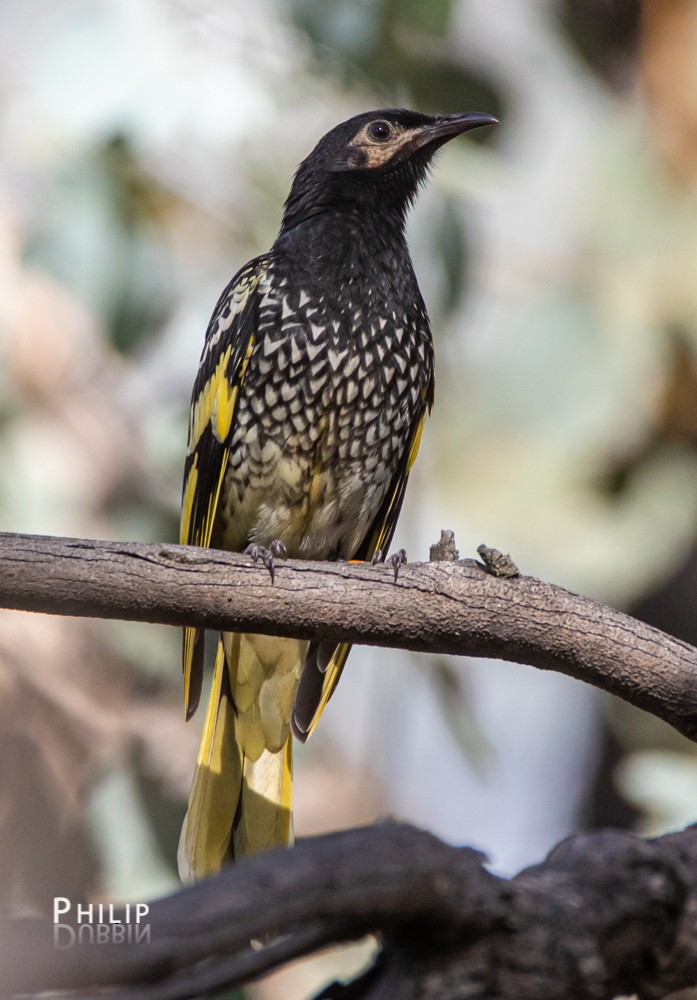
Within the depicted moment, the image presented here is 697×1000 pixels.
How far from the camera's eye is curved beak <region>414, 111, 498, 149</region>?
4.59m

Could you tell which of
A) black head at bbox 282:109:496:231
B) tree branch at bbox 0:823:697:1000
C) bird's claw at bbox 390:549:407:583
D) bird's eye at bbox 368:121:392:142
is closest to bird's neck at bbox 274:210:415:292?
black head at bbox 282:109:496:231

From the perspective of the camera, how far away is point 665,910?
2.11 m

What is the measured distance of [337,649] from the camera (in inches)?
167

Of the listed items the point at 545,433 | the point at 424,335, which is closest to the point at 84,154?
the point at 424,335

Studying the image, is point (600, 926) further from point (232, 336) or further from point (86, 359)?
point (86, 359)

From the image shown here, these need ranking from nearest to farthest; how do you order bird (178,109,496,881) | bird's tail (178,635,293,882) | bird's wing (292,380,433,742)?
bird's tail (178,635,293,882)
bird (178,109,496,881)
bird's wing (292,380,433,742)

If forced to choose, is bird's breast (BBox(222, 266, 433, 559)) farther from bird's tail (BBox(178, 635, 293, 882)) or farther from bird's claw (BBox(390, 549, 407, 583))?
bird's claw (BBox(390, 549, 407, 583))

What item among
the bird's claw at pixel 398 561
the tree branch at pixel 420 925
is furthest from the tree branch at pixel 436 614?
the tree branch at pixel 420 925

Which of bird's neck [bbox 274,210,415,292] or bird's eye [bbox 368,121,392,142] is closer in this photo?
bird's neck [bbox 274,210,415,292]

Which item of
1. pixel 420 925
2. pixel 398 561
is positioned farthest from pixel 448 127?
pixel 420 925

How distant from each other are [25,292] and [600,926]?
4.93 metres

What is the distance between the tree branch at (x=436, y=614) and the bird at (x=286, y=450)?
0.94m

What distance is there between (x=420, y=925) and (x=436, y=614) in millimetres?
1087

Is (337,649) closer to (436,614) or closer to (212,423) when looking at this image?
(212,423)
